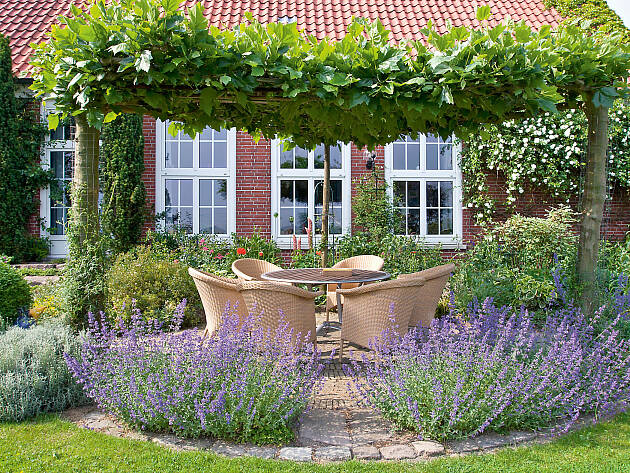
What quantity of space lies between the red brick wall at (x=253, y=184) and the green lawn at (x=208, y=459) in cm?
634

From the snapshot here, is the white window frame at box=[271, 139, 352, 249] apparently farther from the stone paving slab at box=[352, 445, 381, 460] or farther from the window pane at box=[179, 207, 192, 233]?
the stone paving slab at box=[352, 445, 381, 460]

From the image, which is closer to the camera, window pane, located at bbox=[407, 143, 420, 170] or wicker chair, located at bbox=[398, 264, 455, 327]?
wicker chair, located at bbox=[398, 264, 455, 327]

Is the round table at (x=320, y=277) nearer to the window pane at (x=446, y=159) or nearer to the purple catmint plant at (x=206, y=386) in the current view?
the purple catmint plant at (x=206, y=386)

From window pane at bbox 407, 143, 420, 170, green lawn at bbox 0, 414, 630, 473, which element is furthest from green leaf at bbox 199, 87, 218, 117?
window pane at bbox 407, 143, 420, 170

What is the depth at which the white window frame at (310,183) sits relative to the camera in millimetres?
9305

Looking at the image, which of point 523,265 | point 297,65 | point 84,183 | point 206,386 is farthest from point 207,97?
point 523,265

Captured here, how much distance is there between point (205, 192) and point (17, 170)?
128 inches

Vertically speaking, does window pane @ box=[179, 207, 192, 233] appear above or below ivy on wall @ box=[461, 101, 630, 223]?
below

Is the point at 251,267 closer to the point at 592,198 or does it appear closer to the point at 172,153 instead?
the point at 592,198

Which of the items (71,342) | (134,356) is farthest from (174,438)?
(71,342)

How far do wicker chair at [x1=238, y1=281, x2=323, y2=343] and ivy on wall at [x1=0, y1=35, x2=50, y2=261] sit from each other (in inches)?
252

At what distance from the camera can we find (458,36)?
3795mm

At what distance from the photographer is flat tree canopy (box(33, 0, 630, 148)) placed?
355cm

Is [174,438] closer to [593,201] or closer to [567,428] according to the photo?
[567,428]
